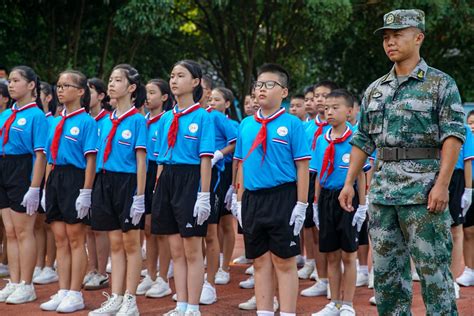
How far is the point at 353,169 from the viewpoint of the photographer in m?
5.41

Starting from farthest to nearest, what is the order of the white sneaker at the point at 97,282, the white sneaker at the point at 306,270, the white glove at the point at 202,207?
the white sneaker at the point at 306,270, the white sneaker at the point at 97,282, the white glove at the point at 202,207

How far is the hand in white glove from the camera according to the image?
7.06 m

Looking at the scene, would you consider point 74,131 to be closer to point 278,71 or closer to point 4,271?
point 278,71

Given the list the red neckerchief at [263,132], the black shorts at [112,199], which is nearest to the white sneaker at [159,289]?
the black shorts at [112,199]

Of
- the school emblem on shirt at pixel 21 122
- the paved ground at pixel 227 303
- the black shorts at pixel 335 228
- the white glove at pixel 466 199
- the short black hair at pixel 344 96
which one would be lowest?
the paved ground at pixel 227 303

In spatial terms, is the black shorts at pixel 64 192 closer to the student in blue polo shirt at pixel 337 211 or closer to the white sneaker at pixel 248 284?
the white sneaker at pixel 248 284

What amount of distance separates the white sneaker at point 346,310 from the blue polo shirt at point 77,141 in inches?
107

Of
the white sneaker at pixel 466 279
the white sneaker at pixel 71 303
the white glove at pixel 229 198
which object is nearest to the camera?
the white sneaker at pixel 71 303

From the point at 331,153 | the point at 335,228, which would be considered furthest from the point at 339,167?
the point at 335,228

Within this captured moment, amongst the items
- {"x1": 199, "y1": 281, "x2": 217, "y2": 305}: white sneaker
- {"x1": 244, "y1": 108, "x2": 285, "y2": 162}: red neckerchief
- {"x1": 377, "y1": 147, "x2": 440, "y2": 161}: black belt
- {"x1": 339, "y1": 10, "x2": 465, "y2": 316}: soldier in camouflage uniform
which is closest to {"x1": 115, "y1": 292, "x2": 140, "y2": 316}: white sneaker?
{"x1": 199, "y1": 281, "x2": 217, "y2": 305}: white sneaker

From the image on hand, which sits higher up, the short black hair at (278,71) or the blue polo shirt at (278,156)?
the short black hair at (278,71)

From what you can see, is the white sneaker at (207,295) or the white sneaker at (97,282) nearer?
the white sneaker at (207,295)

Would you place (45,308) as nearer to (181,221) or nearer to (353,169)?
(181,221)

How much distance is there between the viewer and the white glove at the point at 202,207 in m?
6.56
